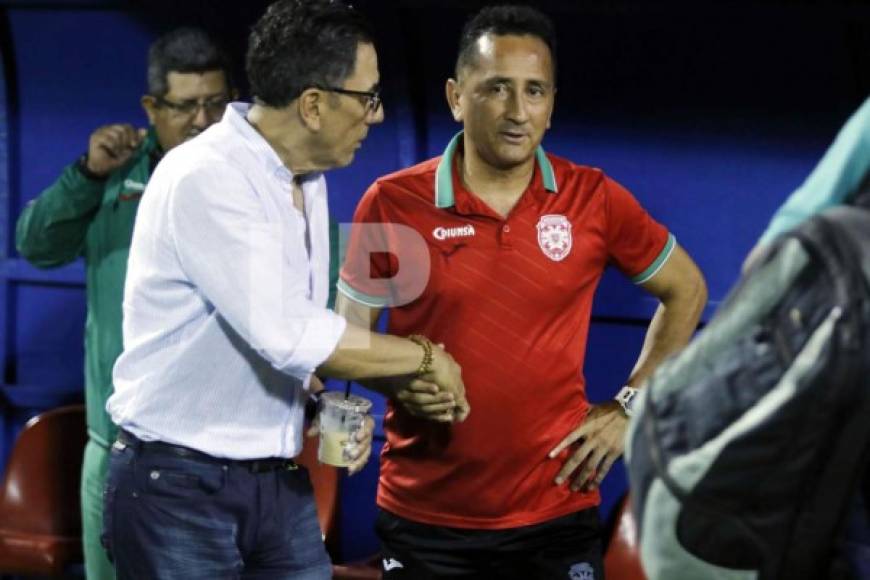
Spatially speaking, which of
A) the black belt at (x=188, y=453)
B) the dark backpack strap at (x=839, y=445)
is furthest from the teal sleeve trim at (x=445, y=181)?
the dark backpack strap at (x=839, y=445)

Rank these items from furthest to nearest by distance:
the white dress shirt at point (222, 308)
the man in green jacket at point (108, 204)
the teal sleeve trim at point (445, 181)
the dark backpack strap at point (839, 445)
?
the man in green jacket at point (108, 204), the teal sleeve trim at point (445, 181), the white dress shirt at point (222, 308), the dark backpack strap at point (839, 445)

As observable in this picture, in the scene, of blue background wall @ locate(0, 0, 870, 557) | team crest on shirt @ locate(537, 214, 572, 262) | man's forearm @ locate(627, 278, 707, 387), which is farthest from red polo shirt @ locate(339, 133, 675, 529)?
blue background wall @ locate(0, 0, 870, 557)

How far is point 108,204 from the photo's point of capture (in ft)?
15.0

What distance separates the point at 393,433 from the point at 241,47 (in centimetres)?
210

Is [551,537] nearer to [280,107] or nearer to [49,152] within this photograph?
[280,107]

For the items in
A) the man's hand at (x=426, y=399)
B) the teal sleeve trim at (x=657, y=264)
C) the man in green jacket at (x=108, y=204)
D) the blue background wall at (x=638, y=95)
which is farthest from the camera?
the man in green jacket at (x=108, y=204)

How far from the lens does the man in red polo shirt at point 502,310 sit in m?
3.41

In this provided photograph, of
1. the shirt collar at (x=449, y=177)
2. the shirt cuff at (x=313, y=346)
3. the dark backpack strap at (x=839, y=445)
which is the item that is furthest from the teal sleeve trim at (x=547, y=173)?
the dark backpack strap at (x=839, y=445)

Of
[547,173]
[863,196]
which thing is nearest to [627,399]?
[547,173]

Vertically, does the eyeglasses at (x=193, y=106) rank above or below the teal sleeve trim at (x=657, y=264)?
above

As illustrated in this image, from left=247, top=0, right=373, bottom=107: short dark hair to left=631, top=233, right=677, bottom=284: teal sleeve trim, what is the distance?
37.4 inches

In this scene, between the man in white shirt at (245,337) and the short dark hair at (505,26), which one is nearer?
the man in white shirt at (245,337)

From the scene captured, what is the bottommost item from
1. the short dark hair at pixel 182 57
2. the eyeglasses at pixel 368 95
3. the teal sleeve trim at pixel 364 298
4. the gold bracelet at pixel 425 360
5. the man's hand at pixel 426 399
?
the man's hand at pixel 426 399

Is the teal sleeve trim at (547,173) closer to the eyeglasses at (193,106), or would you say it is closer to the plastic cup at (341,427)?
the plastic cup at (341,427)
